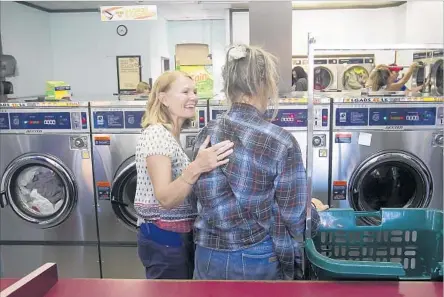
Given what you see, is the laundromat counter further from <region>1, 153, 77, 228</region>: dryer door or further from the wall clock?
the wall clock

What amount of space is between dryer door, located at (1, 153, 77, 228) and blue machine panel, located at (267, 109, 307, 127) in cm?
159

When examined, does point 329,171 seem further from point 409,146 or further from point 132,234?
point 132,234

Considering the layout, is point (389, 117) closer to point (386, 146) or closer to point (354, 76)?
point (386, 146)

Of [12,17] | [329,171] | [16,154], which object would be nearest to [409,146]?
[329,171]

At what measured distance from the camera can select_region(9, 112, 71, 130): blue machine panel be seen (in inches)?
124

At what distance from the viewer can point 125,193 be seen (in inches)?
129

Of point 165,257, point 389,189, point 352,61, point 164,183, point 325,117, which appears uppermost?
point 352,61

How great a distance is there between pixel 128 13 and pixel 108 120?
836 mm

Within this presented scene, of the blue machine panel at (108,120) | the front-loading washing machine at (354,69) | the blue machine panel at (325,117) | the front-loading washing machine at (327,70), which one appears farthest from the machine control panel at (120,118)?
the front-loading washing machine at (354,69)

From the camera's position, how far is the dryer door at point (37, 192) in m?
3.26

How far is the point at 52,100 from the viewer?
3311 mm

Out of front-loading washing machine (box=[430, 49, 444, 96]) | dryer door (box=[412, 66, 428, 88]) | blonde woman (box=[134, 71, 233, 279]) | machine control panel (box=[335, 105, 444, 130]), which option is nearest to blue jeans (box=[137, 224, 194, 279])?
blonde woman (box=[134, 71, 233, 279])

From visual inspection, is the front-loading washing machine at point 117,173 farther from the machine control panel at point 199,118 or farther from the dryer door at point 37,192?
the dryer door at point 37,192

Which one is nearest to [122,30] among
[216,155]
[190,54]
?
[190,54]
